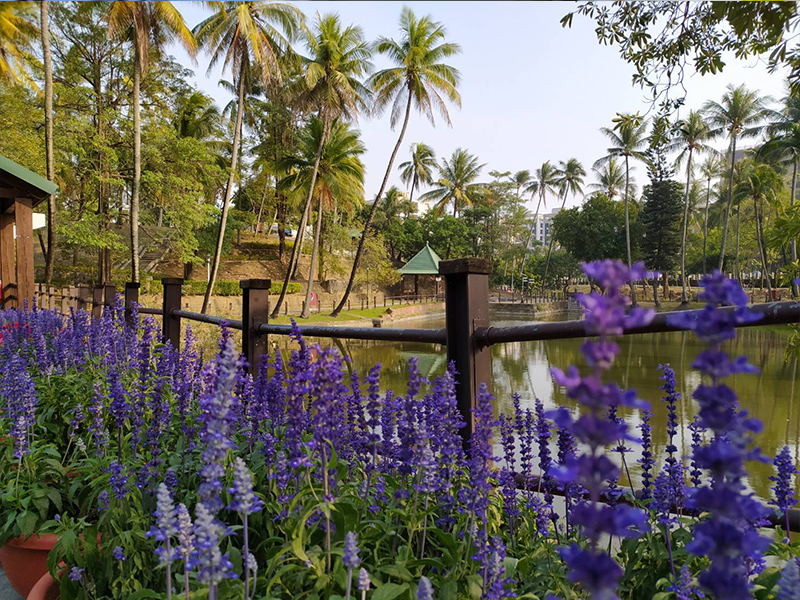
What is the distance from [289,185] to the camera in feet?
87.5

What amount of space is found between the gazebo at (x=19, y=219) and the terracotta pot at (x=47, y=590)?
24.3 feet

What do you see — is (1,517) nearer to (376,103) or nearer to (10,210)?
(10,210)

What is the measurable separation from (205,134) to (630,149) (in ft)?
103

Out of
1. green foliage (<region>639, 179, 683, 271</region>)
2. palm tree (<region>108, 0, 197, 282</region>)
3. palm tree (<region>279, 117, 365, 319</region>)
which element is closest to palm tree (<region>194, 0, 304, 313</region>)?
palm tree (<region>108, 0, 197, 282</region>)

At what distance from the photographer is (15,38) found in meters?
17.8

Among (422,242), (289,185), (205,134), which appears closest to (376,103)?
(289,185)

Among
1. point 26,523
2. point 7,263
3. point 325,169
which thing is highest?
point 325,169

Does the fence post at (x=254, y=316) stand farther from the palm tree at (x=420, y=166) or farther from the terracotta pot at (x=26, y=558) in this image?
the palm tree at (x=420, y=166)

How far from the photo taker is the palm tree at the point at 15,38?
659 inches

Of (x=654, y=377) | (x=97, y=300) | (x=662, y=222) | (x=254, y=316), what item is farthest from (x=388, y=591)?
(x=662, y=222)

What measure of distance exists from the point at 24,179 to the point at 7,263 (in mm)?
1782

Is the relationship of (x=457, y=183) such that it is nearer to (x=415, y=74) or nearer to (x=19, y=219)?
(x=415, y=74)

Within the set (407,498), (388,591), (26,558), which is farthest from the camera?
(26,558)

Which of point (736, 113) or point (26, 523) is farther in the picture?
point (736, 113)
